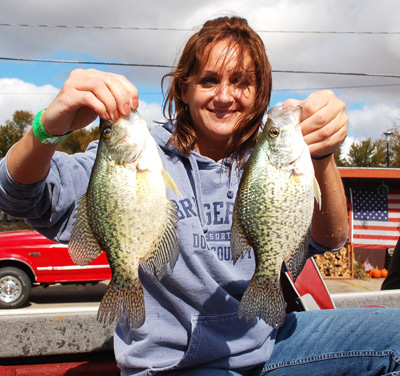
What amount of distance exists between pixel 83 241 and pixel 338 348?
4.79 ft

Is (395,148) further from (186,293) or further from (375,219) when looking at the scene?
(186,293)

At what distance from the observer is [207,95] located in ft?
8.30

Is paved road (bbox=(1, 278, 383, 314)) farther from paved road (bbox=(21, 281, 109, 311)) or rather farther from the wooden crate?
the wooden crate

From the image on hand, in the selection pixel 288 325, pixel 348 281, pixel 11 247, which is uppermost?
pixel 288 325

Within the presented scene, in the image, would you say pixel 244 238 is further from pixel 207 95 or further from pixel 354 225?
pixel 354 225

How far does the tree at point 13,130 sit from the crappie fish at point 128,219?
4068 cm

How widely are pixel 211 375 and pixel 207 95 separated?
1495 mm

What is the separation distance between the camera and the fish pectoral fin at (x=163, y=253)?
186 centimetres

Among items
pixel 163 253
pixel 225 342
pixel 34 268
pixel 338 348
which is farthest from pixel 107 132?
pixel 34 268

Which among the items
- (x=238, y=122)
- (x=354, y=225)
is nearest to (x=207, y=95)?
(x=238, y=122)

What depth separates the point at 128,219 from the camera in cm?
187

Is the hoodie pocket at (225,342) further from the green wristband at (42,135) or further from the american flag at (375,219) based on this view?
the american flag at (375,219)

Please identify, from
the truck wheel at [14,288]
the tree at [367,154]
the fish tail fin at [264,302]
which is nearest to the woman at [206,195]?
the fish tail fin at [264,302]

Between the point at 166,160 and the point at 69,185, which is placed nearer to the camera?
the point at 69,185
